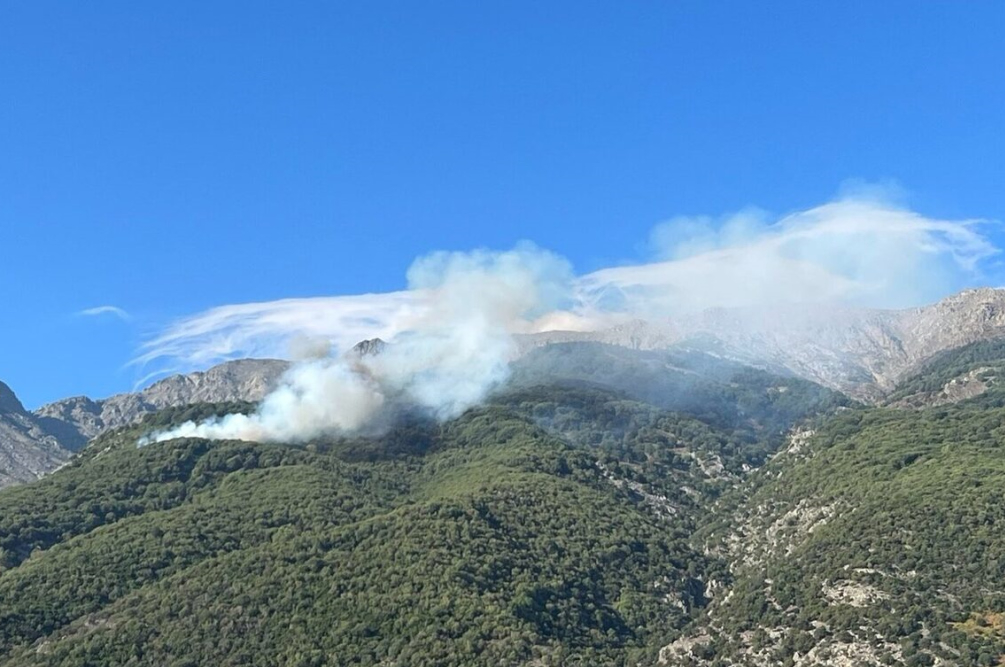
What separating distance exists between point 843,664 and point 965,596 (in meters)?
28.0

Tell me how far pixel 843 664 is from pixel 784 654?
38.2 ft

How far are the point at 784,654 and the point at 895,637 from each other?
1816 centimetres

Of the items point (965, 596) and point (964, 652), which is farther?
point (965, 596)

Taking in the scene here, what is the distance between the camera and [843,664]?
188m

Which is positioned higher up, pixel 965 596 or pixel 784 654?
pixel 965 596

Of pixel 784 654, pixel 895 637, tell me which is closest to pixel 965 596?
pixel 895 637

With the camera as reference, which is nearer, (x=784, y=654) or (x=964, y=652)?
(x=964, y=652)

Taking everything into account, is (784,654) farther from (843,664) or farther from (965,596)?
(965,596)

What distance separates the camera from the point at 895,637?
18975cm

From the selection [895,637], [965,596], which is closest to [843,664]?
[895,637]

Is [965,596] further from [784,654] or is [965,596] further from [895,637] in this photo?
[784,654]

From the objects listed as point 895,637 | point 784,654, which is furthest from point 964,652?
point 784,654

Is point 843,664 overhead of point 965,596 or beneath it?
beneath

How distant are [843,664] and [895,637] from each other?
9.98 m
